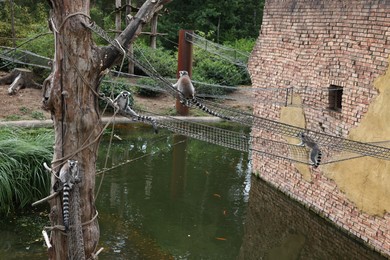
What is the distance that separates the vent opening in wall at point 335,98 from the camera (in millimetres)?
8211

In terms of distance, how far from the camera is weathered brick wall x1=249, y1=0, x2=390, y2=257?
23.9 ft

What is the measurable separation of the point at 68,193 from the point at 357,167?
488 centimetres

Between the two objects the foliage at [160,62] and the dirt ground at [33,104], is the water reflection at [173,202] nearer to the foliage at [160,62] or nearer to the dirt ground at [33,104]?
the dirt ground at [33,104]

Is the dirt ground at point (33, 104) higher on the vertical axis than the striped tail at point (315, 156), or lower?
lower

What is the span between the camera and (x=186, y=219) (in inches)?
324

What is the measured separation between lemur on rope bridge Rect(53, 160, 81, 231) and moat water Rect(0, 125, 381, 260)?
66.2 inches

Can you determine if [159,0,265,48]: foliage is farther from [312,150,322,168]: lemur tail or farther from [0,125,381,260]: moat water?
[312,150,322,168]: lemur tail

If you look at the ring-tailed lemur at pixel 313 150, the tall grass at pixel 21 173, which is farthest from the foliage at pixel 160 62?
the ring-tailed lemur at pixel 313 150

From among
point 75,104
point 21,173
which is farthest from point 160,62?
point 75,104

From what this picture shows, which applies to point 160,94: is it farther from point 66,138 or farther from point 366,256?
point 66,138

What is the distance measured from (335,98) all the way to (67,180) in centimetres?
541

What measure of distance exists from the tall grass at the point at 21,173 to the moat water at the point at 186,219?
0.26 meters

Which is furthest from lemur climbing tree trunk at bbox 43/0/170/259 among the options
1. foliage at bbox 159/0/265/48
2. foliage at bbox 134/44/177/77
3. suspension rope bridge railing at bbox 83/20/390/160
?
foliage at bbox 159/0/265/48

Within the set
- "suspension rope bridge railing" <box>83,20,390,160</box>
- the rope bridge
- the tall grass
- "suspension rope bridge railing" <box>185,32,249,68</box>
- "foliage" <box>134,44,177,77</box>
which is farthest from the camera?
"foliage" <box>134,44,177,77</box>
